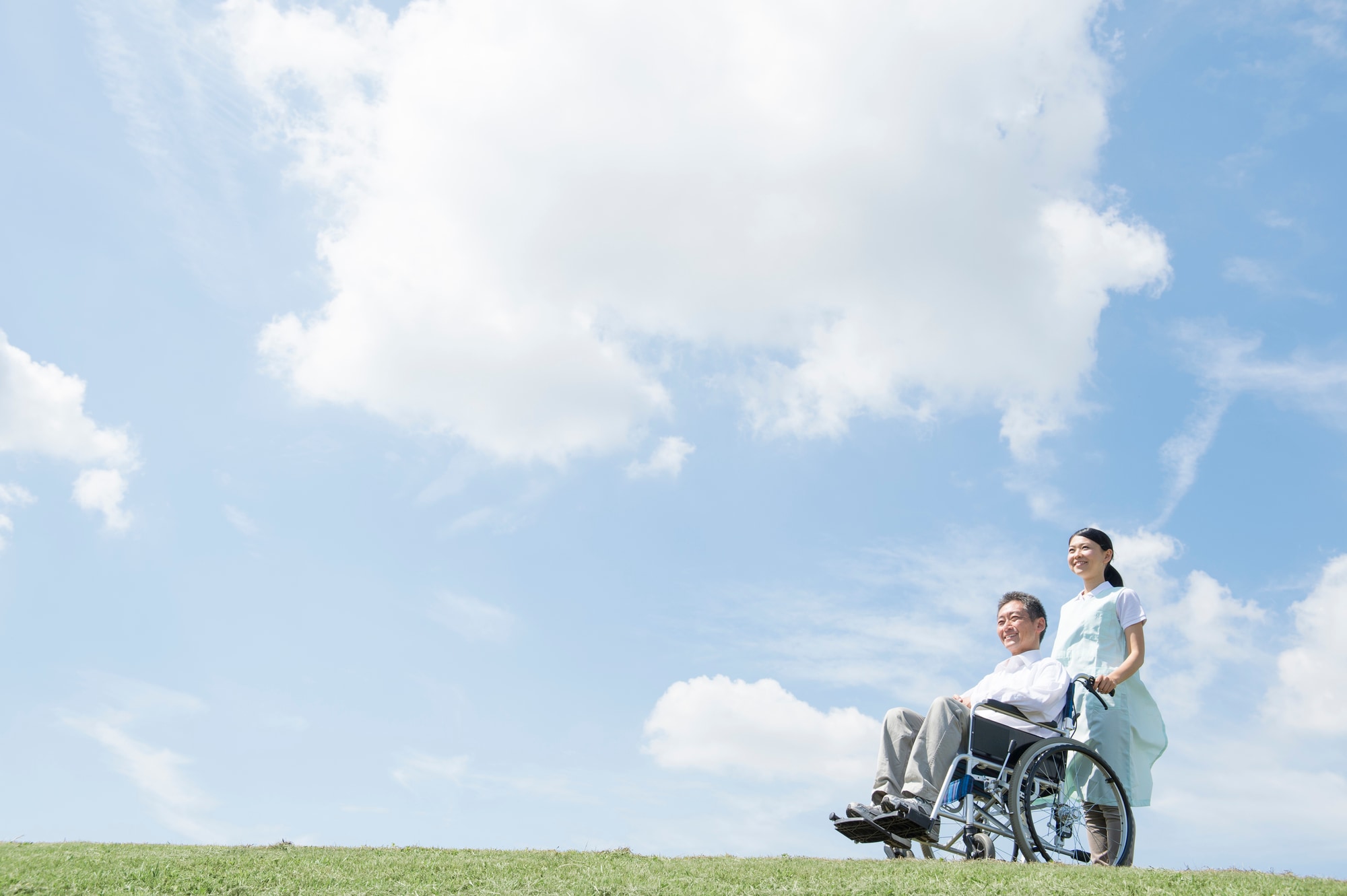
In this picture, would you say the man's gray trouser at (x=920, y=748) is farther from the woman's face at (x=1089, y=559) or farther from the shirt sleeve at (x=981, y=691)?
the woman's face at (x=1089, y=559)

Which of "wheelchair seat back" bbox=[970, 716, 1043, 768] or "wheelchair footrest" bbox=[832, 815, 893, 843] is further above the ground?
"wheelchair seat back" bbox=[970, 716, 1043, 768]

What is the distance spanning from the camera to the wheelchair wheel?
18.2 feet

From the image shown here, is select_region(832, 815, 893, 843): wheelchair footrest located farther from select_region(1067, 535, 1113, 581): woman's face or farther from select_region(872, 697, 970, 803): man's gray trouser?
select_region(1067, 535, 1113, 581): woman's face

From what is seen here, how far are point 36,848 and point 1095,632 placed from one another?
700 cm

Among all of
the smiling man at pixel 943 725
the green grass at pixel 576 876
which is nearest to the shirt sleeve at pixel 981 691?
the smiling man at pixel 943 725

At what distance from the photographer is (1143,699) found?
6430mm

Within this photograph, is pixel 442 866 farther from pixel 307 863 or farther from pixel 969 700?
pixel 969 700

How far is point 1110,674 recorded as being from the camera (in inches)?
244

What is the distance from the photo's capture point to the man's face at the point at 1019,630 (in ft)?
21.1

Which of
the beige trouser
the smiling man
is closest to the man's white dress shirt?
the smiling man

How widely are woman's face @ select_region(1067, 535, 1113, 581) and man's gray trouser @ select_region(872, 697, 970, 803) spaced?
1.53 m

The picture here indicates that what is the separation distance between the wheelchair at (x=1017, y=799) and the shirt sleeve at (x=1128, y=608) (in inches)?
24.2

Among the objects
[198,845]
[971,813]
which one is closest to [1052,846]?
[971,813]

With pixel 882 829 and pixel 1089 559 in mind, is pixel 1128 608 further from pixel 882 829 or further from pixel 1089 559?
pixel 882 829
